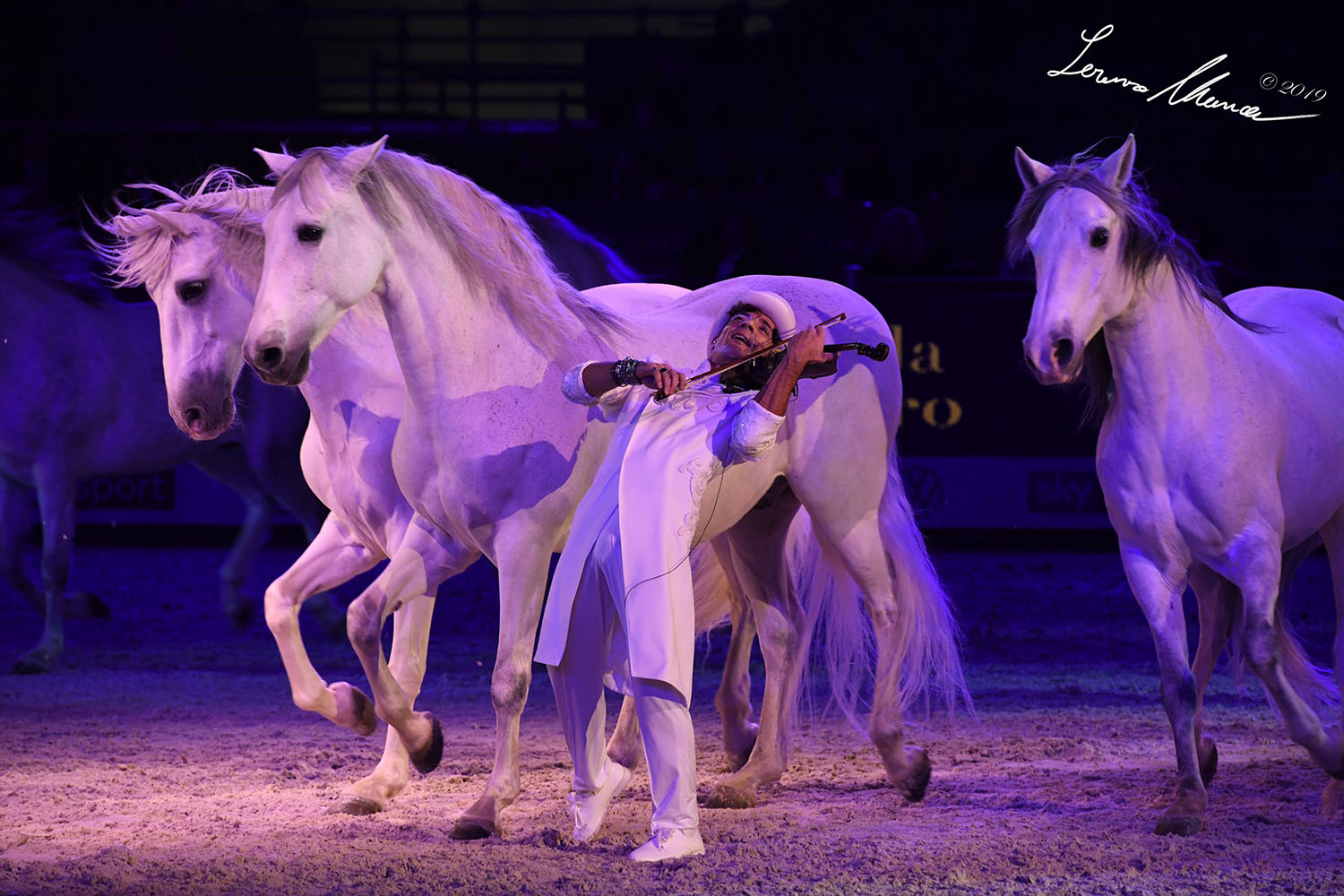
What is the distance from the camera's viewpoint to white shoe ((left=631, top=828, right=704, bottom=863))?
4012 millimetres

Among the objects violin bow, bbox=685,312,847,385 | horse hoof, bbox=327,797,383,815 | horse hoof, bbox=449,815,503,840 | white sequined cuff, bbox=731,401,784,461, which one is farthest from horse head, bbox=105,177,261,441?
white sequined cuff, bbox=731,401,784,461

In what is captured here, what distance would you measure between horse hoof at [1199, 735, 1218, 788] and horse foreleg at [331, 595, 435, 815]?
2.75 m

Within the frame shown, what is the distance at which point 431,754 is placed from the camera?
495 cm

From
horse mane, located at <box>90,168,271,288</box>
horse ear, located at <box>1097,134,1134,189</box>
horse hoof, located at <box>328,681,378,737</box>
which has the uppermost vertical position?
horse ear, located at <box>1097,134,1134,189</box>

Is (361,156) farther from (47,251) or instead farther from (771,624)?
(47,251)

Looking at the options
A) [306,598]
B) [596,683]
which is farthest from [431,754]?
[596,683]

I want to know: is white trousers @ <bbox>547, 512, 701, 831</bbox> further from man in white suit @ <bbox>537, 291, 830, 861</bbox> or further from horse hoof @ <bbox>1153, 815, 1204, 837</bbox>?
horse hoof @ <bbox>1153, 815, 1204, 837</bbox>

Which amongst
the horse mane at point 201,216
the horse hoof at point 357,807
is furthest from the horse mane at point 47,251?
the horse hoof at point 357,807

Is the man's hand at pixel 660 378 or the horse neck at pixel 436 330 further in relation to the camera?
the horse neck at pixel 436 330

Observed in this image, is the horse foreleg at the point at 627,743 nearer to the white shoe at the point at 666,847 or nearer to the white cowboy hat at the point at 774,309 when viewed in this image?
the white shoe at the point at 666,847

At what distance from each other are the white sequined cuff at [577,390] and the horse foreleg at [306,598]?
5.20ft

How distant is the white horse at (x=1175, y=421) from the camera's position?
4.48 metres

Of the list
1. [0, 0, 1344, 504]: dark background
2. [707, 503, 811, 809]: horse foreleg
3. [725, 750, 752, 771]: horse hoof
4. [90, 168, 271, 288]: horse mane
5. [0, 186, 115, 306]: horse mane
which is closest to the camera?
[707, 503, 811, 809]: horse foreleg

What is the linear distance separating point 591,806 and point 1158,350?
2.34 meters
